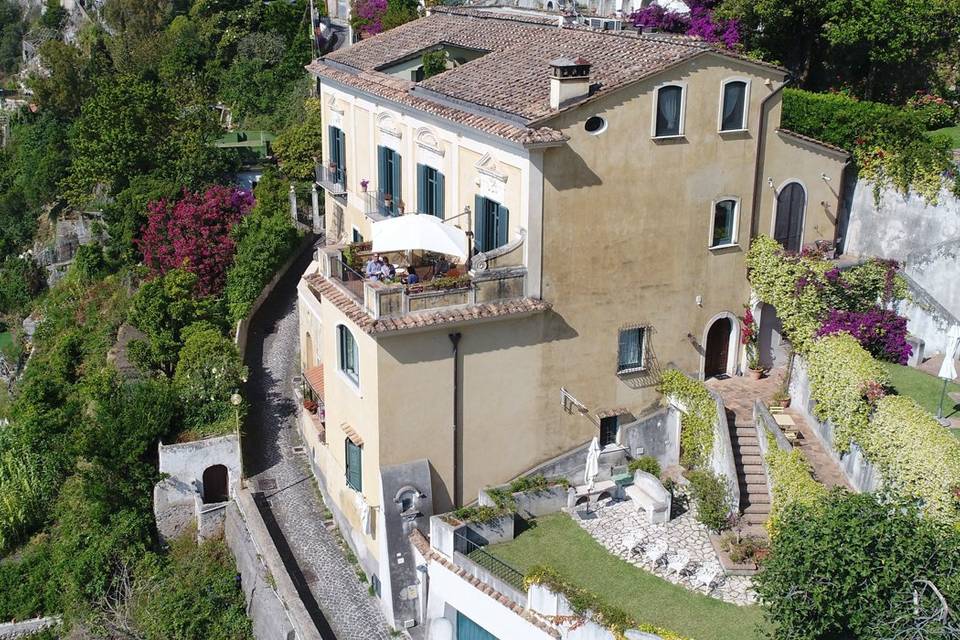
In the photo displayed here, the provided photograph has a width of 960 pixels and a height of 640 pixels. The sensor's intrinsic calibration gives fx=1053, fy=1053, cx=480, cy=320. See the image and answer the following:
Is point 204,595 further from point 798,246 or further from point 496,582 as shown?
point 798,246

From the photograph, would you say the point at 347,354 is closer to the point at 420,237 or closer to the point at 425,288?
the point at 425,288

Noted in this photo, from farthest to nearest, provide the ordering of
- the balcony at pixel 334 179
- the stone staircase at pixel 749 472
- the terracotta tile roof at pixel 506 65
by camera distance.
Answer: the balcony at pixel 334 179 → the terracotta tile roof at pixel 506 65 → the stone staircase at pixel 749 472

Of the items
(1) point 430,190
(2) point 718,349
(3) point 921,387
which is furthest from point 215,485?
(3) point 921,387

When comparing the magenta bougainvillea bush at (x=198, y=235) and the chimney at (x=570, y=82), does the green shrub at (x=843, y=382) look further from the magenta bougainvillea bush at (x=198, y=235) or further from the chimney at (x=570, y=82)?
the magenta bougainvillea bush at (x=198, y=235)

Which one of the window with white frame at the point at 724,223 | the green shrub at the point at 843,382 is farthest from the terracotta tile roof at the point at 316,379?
the green shrub at the point at 843,382

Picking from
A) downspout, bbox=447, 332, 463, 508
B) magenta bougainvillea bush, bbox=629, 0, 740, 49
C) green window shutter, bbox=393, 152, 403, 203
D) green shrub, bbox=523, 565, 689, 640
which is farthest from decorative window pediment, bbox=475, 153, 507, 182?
magenta bougainvillea bush, bbox=629, 0, 740, 49

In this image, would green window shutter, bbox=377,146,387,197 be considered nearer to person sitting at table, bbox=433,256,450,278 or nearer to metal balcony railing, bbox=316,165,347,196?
metal balcony railing, bbox=316,165,347,196

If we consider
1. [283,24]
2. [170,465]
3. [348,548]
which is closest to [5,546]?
[170,465]
